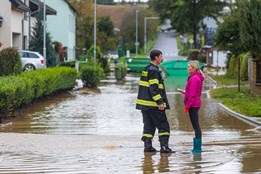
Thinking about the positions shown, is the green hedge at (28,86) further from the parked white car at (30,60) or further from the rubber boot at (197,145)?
the parked white car at (30,60)

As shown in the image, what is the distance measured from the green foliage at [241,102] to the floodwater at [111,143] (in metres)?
0.63

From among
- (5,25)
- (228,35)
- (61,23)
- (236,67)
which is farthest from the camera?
(61,23)

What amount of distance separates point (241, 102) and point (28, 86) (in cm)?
748

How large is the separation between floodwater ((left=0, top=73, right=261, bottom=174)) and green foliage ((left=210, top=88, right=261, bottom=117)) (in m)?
0.63

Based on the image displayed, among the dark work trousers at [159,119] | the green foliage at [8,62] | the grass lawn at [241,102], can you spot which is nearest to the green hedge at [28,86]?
the green foliage at [8,62]

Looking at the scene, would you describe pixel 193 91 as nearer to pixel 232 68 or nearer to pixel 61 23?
pixel 232 68

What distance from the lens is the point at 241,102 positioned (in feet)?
77.4

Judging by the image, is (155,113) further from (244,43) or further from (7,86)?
(244,43)

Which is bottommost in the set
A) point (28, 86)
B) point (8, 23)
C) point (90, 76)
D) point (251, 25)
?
point (90, 76)

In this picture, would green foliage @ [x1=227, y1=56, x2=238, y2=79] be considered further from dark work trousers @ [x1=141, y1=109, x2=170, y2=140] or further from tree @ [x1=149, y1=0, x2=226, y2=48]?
dark work trousers @ [x1=141, y1=109, x2=170, y2=140]

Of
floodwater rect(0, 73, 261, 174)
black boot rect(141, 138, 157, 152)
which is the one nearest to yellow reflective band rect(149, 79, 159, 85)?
black boot rect(141, 138, 157, 152)

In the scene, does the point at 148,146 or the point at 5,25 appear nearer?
the point at 148,146

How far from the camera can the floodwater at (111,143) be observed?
10.2 m

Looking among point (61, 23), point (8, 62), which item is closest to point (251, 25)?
point (8, 62)
